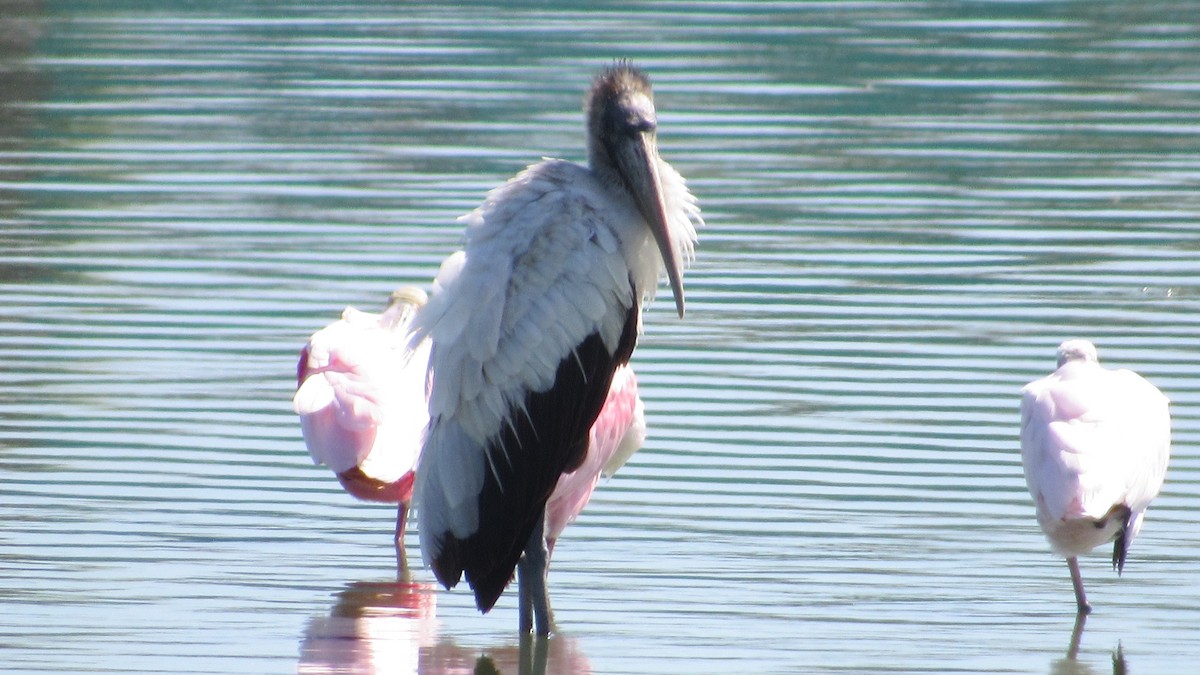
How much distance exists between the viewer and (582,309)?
664 centimetres

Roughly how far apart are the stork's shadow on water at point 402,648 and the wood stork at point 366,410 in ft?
2.09

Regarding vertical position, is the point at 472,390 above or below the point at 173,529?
above

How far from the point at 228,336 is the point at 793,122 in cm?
638

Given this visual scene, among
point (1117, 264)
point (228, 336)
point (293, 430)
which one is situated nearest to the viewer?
point (293, 430)

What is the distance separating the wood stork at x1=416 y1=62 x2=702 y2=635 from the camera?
260 inches

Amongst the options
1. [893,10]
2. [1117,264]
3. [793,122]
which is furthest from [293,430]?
[893,10]

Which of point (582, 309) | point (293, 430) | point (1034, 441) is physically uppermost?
point (582, 309)

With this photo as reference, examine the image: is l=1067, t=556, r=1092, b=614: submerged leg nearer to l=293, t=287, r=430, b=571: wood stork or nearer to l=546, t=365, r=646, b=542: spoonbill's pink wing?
l=546, t=365, r=646, b=542: spoonbill's pink wing

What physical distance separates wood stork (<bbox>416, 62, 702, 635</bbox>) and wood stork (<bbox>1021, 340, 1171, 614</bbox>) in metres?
1.26

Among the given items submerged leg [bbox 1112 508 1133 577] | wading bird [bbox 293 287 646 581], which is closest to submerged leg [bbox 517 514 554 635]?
wading bird [bbox 293 287 646 581]

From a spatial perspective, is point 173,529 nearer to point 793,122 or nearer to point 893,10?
point 793,122

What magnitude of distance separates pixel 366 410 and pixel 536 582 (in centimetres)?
150

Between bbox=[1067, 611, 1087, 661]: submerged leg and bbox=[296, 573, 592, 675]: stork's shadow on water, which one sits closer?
bbox=[296, 573, 592, 675]: stork's shadow on water

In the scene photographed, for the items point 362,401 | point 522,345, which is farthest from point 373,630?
point 362,401
